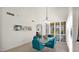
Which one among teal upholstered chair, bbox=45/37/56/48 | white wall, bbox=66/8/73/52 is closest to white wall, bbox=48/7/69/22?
white wall, bbox=66/8/73/52

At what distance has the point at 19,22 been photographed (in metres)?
1.90

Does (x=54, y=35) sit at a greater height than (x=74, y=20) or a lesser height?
lesser

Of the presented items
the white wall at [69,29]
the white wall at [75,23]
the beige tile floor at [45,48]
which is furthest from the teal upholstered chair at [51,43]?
the white wall at [75,23]

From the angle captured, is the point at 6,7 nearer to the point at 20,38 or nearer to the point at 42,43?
the point at 20,38

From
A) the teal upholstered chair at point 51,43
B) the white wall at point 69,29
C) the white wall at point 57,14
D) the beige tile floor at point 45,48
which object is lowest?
the beige tile floor at point 45,48

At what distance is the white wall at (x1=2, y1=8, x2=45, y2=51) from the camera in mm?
1883

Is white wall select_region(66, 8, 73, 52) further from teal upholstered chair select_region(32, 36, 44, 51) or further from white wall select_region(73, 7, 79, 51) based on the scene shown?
teal upholstered chair select_region(32, 36, 44, 51)

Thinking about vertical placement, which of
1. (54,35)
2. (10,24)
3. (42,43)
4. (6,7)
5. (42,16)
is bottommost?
(42,43)

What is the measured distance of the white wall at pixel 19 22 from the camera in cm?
188

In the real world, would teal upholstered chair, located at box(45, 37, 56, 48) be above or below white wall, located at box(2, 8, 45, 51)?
below

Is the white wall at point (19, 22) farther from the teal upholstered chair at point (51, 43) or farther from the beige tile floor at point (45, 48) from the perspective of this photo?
the teal upholstered chair at point (51, 43)
